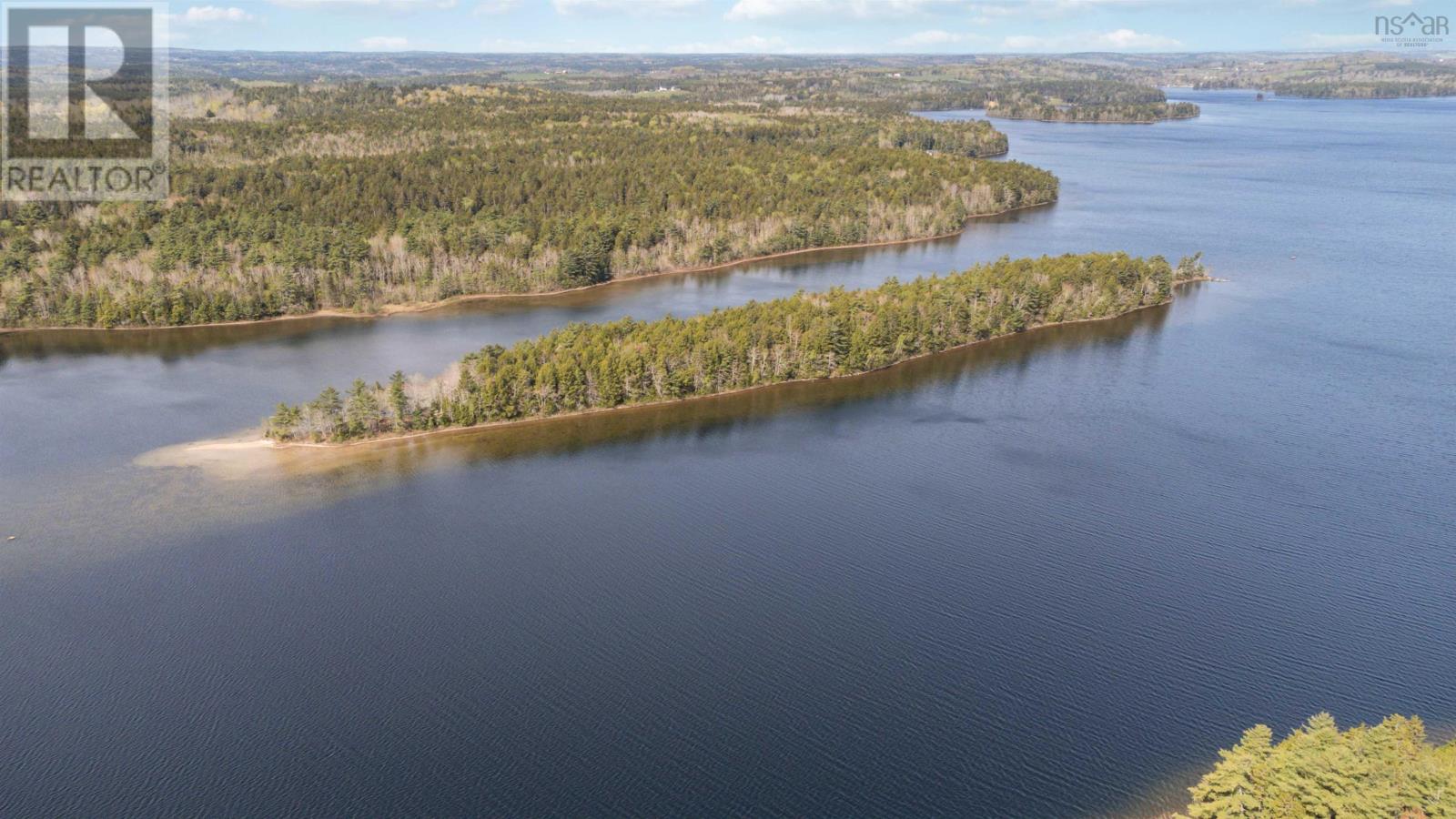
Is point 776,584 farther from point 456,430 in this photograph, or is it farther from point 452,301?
point 452,301

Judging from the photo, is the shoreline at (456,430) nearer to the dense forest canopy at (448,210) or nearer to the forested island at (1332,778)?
the dense forest canopy at (448,210)

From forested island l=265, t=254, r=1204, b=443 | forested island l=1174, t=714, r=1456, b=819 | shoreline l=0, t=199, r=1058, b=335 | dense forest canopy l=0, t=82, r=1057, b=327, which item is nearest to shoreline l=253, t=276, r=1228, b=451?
forested island l=265, t=254, r=1204, b=443

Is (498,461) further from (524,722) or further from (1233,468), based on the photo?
(1233,468)

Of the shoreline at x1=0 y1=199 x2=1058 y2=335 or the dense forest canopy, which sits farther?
the dense forest canopy

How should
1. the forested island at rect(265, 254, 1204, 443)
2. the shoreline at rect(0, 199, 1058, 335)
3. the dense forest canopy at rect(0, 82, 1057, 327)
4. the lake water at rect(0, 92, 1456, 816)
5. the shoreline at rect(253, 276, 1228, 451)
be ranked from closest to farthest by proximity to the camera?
the lake water at rect(0, 92, 1456, 816), the shoreline at rect(253, 276, 1228, 451), the forested island at rect(265, 254, 1204, 443), the shoreline at rect(0, 199, 1058, 335), the dense forest canopy at rect(0, 82, 1057, 327)

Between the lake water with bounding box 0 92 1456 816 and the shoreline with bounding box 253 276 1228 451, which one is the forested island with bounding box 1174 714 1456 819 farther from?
the shoreline with bounding box 253 276 1228 451

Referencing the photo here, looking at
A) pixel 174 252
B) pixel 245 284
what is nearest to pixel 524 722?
pixel 245 284
